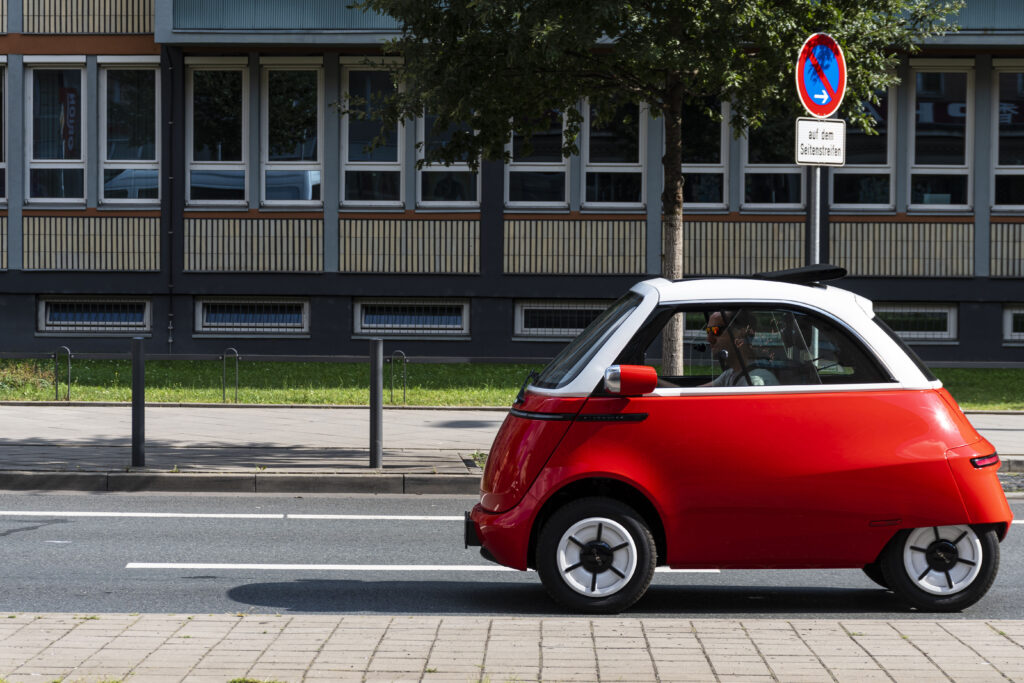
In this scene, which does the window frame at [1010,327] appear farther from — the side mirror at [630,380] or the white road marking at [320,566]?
the side mirror at [630,380]

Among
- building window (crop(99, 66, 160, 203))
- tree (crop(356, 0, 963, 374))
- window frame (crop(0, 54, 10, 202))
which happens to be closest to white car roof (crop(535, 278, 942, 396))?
tree (crop(356, 0, 963, 374))

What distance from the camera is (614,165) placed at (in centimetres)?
2455

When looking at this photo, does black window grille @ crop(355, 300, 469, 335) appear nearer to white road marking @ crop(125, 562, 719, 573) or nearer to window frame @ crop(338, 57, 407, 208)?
window frame @ crop(338, 57, 407, 208)

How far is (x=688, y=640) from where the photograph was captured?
5.30 m

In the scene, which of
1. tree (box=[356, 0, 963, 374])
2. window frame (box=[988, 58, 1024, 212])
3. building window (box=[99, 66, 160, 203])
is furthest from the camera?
building window (box=[99, 66, 160, 203])

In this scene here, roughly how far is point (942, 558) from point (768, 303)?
1.44m

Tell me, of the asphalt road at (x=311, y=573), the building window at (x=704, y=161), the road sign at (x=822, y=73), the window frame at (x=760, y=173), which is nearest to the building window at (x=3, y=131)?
the building window at (x=704, y=161)

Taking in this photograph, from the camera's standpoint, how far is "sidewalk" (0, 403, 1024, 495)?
10.6 meters

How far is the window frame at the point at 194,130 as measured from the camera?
80.9ft

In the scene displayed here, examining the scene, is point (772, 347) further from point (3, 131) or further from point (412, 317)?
point (3, 131)

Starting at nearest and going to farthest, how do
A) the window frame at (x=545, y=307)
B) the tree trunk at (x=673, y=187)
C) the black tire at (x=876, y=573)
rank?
the black tire at (x=876, y=573), the tree trunk at (x=673, y=187), the window frame at (x=545, y=307)

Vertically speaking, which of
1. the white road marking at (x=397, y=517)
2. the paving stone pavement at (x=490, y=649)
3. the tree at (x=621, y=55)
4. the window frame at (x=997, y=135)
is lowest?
the white road marking at (x=397, y=517)

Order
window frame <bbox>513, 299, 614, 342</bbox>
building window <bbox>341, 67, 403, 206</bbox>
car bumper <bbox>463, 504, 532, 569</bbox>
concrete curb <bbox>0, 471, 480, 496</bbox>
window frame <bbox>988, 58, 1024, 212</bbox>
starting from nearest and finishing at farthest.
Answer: car bumper <bbox>463, 504, 532, 569</bbox> → concrete curb <bbox>0, 471, 480, 496</bbox> → window frame <bbox>988, 58, 1024, 212</bbox> → window frame <bbox>513, 299, 614, 342</bbox> → building window <bbox>341, 67, 403, 206</bbox>

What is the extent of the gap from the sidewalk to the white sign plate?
3348 mm
